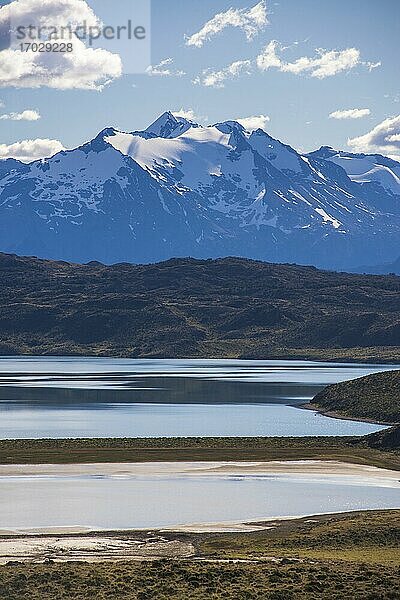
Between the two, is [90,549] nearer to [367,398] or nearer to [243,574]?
[243,574]

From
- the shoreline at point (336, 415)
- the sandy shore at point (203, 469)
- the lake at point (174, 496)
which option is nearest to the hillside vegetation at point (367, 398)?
the shoreline at point (336, 415)

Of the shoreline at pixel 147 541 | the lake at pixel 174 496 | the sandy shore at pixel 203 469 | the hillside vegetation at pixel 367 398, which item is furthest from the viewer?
the hillside vegetation at pixel 367 398

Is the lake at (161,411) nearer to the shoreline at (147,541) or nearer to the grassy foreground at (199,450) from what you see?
the grassy foreground at (199,450)

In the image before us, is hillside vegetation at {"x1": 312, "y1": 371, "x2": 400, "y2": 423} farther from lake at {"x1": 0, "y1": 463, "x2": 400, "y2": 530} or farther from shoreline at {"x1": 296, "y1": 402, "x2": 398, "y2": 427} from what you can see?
lake at {"x1": 0, "y1": 463, "x2": 400, "y2": 530}

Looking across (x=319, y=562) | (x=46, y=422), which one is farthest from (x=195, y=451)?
(x=319, y=562)

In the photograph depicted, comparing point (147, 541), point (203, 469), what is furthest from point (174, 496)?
point (147, 541)

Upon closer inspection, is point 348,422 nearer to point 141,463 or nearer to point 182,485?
point 141,463
